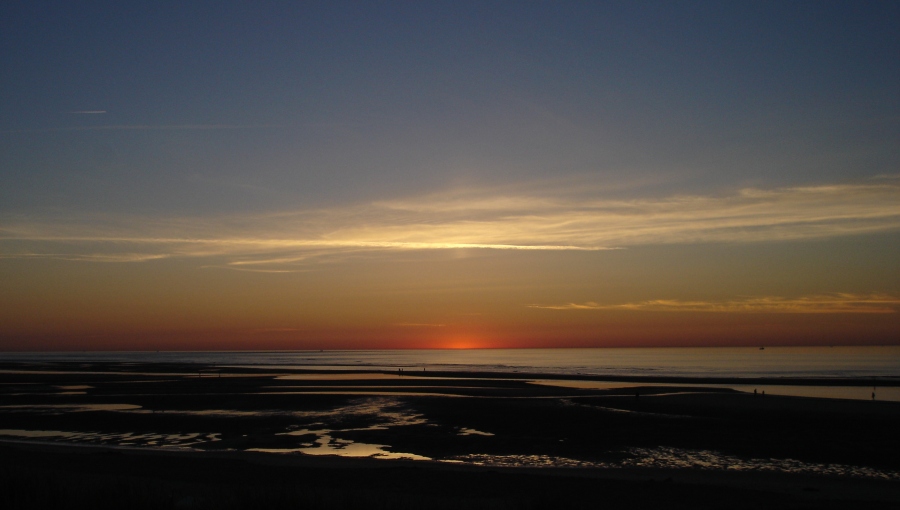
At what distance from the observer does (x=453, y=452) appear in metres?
22.9

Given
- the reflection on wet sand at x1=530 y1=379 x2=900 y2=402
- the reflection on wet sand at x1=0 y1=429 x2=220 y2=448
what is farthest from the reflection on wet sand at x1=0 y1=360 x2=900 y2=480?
the reflection on wet sand at x1=530 y1=379 x2=900 y2=402

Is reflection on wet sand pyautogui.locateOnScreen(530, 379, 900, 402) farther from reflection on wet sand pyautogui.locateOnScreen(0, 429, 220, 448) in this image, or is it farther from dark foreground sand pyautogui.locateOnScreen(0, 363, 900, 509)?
reflection on wet sand pyautogui.locateOnScreen(0, 429, 220, 448)

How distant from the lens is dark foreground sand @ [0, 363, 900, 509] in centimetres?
1490

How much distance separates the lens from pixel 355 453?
890 inches

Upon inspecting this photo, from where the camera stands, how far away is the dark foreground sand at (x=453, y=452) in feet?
48.9

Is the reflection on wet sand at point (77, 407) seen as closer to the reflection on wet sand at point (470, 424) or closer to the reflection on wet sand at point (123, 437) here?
the reflection on wet sand at point (470, 424)

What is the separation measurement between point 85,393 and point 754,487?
4695cm

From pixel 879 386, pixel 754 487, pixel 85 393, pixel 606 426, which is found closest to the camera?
pixel 754 487

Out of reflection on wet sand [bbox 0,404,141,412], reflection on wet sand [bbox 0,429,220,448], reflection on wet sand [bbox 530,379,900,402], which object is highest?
reflection on wet sand [bbox 0,429,220,448]

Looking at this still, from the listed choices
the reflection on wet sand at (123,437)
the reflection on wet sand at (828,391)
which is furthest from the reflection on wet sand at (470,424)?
the reflection on wet sand at (828,391)

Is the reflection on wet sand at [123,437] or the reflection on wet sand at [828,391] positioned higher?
the reflection on wet sand at [123,437]

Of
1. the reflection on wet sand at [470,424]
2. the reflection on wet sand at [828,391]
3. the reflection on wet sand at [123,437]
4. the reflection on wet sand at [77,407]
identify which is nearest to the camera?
the reflection on wet sand at [470,424]

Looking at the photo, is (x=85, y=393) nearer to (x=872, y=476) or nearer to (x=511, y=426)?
(x=511, y=426)

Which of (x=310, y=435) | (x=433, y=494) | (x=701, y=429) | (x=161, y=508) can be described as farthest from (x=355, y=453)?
(x=701, y=429)
